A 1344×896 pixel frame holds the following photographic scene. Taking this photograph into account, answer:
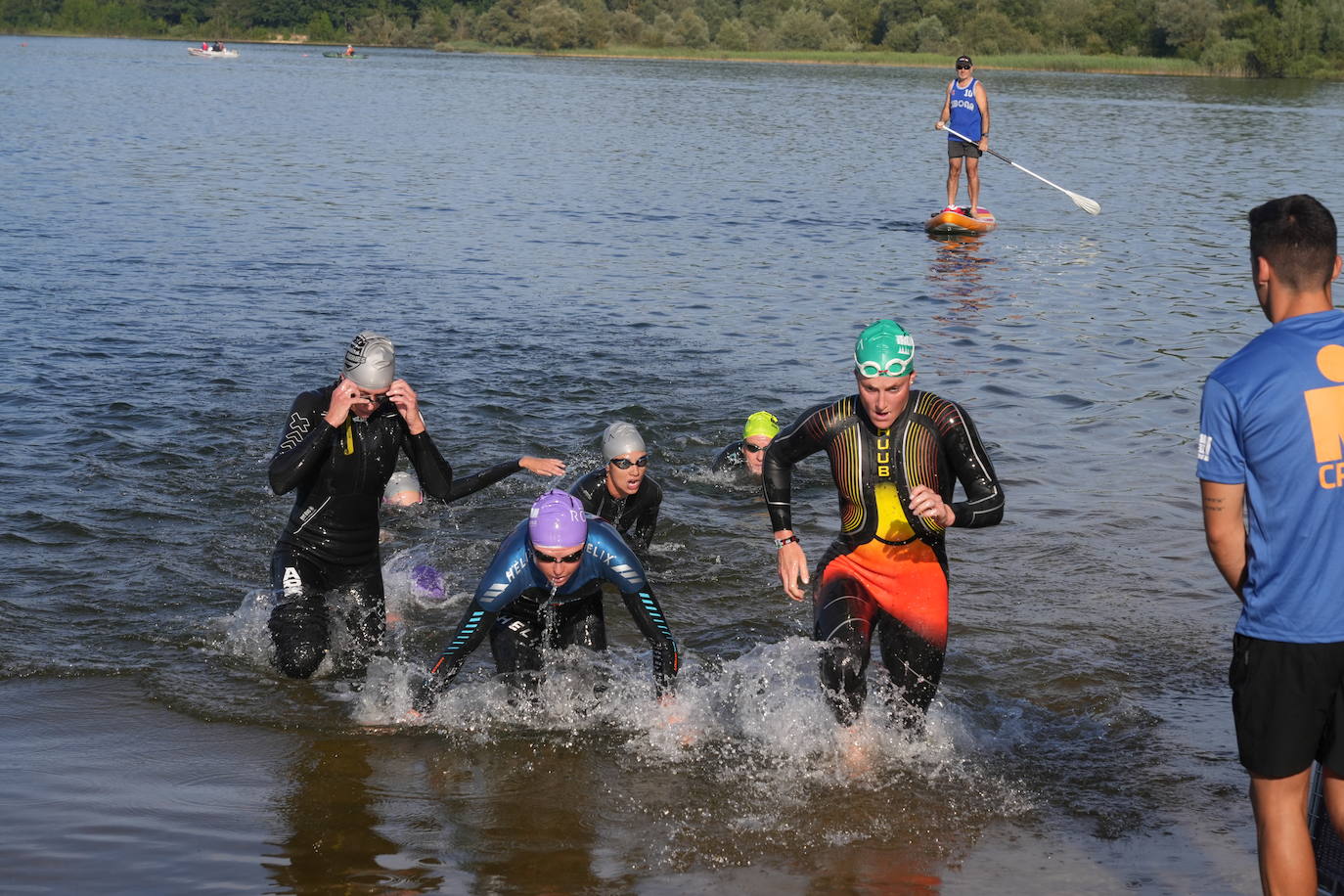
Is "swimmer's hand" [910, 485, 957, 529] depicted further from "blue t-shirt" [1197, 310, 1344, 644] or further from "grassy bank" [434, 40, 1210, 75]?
"grassy bank" [434, 40, 1210, 75]

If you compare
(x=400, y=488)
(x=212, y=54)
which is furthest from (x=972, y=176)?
(x=212, y=54)

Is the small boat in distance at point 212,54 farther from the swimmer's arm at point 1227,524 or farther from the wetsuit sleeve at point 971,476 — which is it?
the swimmer's arm at point 1227,524

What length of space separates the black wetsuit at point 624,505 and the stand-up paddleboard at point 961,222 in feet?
51.3

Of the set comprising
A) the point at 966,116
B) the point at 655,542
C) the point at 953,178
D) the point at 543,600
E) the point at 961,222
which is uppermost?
the point at 966,116

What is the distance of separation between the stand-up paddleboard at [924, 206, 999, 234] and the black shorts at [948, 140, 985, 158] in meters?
0.90

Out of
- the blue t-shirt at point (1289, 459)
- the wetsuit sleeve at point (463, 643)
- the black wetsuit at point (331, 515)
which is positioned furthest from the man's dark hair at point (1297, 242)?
the black wetsuit at point (331, 515)

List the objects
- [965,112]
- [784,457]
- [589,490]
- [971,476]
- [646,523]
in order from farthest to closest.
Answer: [965,112] < [646,523] < [589,490] < [784,457] < [971,476]

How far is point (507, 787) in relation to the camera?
6.20 metres

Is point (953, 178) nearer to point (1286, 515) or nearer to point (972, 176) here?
point (972, 176)

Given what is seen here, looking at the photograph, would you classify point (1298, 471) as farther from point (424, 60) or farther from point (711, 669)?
point (424, 60)

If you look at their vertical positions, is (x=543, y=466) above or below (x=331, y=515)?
above

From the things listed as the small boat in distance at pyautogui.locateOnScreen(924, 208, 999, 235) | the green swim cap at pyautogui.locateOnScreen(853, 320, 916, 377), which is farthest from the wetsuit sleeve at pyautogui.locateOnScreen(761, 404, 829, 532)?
the small boat in distance at pyautogui.locateOnScreen(924, 208, 999, 235)

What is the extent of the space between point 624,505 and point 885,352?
9.76 ft

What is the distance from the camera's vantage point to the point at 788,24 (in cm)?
10106
